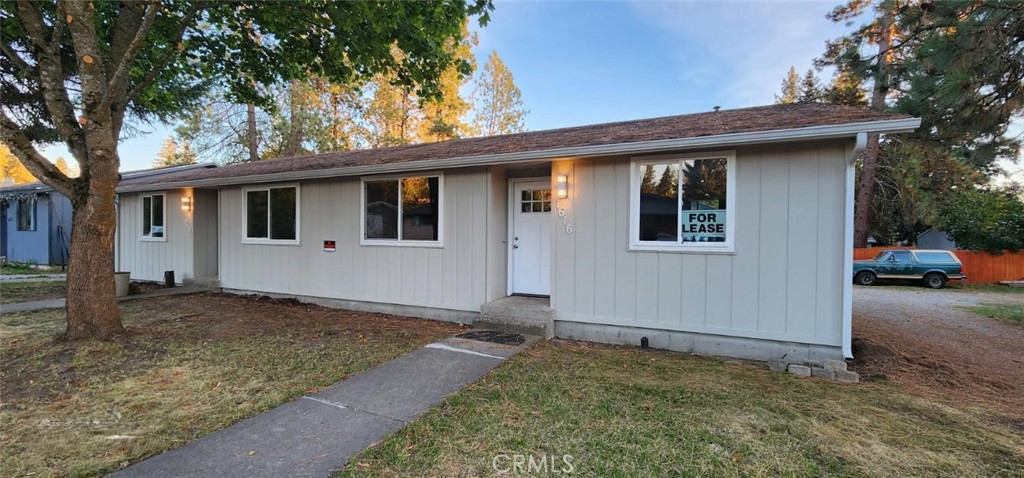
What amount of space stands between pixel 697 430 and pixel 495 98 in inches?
806

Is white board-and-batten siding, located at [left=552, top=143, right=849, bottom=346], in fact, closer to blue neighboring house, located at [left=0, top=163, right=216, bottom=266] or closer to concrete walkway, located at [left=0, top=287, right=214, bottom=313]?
concrete walkway, located at [left=0, top=287, right=214, bottom=313]

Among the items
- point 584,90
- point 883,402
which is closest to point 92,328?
point 883,402

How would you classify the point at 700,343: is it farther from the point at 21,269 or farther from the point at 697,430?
the point at 21,269

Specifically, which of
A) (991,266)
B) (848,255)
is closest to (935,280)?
(991,266)

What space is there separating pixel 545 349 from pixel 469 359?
3.12ft

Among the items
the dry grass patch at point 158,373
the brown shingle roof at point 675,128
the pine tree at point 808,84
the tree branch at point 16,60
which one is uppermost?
the pine tree at point 808,84

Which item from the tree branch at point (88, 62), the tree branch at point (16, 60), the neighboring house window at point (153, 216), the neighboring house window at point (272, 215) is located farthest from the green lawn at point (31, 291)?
the tree branch at point (88, 62)

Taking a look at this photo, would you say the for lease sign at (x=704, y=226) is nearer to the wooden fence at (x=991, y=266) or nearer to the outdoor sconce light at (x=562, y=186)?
the outdoor sconce light at (x=562, y=186)

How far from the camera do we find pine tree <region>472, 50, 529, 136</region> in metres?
21.3

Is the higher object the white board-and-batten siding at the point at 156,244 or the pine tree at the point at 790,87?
the pine tree at the point at 790,87

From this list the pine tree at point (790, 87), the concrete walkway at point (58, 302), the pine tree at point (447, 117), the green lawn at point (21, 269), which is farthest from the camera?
the pine tree at point (790, 87)

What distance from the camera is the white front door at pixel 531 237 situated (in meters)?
6.30

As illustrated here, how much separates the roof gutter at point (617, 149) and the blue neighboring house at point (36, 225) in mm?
11356

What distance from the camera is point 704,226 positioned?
480 cm
